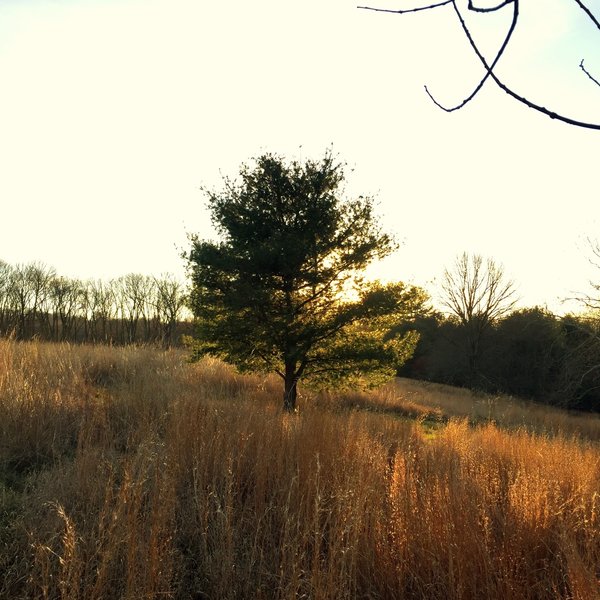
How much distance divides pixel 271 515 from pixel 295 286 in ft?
21.9

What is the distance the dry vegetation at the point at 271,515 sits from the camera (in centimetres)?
265

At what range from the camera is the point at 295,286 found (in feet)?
33.1

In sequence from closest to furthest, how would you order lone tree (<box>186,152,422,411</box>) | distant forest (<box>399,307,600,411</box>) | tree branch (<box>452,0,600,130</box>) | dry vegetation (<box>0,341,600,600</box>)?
tree branch (<box>452,0,600,130</box>) → dry vegetation (<box>0,341,600,600</box>) → lone tree (<box>186,152,422,411</box>) → distant forest (<box>399,307,600,411</box>)

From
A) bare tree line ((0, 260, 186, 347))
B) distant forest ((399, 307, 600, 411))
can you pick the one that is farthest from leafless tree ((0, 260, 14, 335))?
distant forest ((399, 307, 600, 411))

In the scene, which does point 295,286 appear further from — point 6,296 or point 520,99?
point 6,296

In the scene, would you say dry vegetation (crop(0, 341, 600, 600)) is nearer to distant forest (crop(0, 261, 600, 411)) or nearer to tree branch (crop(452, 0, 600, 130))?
tree branch (crop(452, 0, 600, 130))

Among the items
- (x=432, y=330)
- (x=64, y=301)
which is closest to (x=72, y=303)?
(x=64, y=301)

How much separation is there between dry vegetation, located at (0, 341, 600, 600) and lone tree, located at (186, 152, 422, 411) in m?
3.94

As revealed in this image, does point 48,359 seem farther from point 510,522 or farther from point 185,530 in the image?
point 510,522

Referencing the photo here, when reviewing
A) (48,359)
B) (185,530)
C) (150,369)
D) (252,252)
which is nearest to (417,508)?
(185,530)

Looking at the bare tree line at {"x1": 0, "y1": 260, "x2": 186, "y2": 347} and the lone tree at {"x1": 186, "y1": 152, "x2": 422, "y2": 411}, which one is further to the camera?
the bare tree line at {"x1": 0, "y1": 260, "x2": 186, "y2": 347}

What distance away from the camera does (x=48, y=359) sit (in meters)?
8.39

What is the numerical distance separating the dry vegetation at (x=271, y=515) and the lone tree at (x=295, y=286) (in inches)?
155

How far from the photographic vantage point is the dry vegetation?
8.69ft
